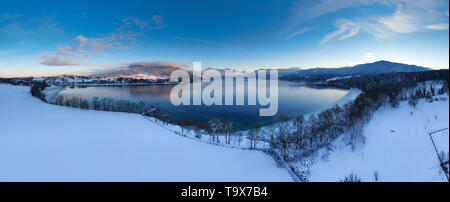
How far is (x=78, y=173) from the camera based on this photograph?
698 cm

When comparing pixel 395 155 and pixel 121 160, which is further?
pixel 395 155

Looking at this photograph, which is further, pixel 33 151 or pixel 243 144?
pixel 243 144

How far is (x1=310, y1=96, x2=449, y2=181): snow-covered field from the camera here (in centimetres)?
785

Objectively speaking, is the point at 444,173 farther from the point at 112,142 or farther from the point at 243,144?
the point at 112,142

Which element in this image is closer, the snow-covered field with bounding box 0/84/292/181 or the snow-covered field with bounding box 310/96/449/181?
the snow-covered field with bounding box 0/84/292/181

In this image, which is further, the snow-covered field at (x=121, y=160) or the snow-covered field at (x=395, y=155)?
the snow-covered field at (x=395, y=155)

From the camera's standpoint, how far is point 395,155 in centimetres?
973

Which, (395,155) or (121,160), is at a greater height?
(121,160)

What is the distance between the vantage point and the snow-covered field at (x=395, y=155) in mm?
7852
